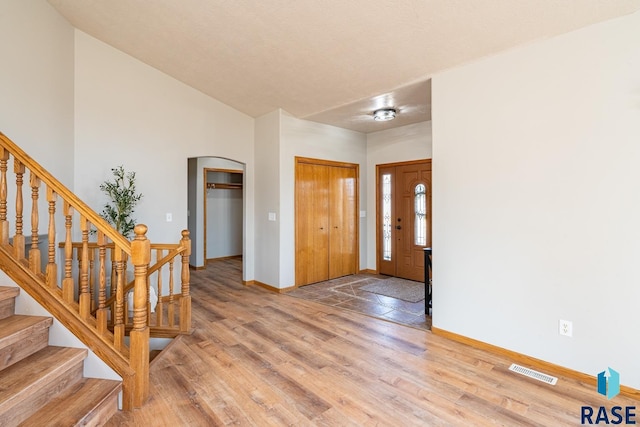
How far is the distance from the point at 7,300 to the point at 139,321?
884 mm

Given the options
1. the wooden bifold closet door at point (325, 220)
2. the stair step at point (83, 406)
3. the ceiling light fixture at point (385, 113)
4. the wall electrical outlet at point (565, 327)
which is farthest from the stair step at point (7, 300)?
the ceiling light fixture at point (385, 113)

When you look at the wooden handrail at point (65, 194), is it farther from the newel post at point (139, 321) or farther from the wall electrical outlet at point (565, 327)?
the wall electrical outlet at point (565, 327)

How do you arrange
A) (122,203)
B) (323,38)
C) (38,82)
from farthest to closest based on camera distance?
1. (122,203)
2. (38,82)
3. (323,38)

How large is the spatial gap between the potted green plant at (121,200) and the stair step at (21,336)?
1.86 meters

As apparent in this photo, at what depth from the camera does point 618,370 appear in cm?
237

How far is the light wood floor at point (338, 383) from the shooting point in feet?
6.81

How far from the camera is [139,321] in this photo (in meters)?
2.20

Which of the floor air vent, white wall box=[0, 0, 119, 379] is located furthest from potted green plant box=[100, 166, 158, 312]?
the floor air vent

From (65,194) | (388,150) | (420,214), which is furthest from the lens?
(388,150)

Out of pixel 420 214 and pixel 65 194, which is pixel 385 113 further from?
pixel 65 194

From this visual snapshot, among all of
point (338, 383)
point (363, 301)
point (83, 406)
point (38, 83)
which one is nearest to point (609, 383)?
point (338, 383)

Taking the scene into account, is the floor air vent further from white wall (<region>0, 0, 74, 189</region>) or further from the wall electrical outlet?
white wall (<region>0, 0, 74, 189</region>)

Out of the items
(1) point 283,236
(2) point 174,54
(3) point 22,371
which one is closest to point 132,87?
(2) point 174,54

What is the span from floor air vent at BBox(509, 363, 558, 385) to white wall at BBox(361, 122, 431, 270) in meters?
3.44
